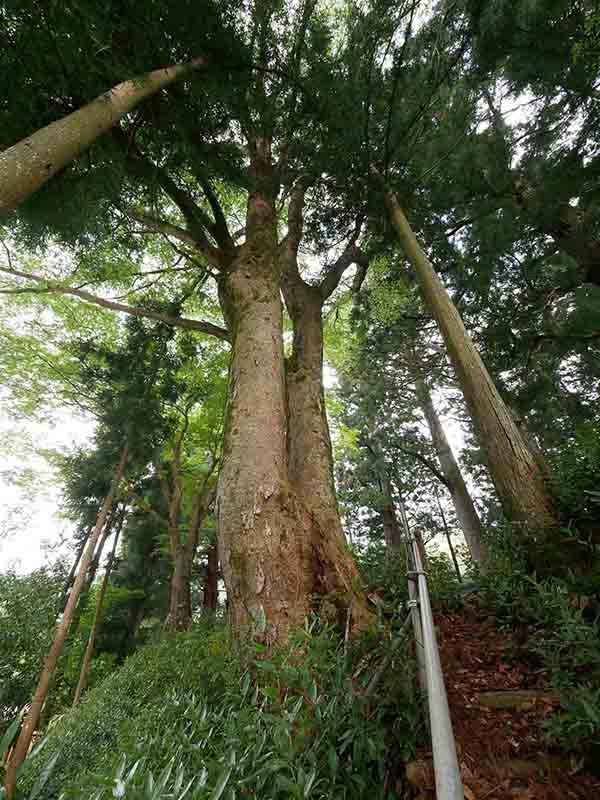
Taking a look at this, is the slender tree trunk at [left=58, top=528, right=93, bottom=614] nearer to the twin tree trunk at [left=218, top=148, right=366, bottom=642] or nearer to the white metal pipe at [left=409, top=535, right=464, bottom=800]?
the twin tree trunk at [left=218, top=148, right=366, bottom=642]

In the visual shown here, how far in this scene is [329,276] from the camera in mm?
5516

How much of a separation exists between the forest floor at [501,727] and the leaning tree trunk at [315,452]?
0.67 meters

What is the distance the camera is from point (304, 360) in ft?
14.0

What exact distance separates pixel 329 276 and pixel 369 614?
15.4 feet

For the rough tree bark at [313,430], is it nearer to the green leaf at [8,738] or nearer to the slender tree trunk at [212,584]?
the green leaf at [8,738]

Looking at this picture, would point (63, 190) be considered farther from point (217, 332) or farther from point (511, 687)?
point (511, 687)

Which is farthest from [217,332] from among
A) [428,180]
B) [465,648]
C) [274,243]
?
[428,180]

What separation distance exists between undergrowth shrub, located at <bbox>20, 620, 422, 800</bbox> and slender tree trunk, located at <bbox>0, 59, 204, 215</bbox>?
7.72 ft

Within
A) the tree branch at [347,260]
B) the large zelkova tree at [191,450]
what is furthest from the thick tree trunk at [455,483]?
the large zelkova tree at [191,450]

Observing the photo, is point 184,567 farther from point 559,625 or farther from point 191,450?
point 559,625

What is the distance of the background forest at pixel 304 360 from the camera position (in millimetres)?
1356

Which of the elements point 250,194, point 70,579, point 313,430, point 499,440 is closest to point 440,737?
point 499,440

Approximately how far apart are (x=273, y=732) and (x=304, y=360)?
355cm

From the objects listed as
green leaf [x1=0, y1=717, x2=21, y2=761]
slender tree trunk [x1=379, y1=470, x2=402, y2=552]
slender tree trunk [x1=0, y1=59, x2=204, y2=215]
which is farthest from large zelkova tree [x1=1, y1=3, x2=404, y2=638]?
slender tree trunk [x1=379, y1=470, x2=402, y2=552]
